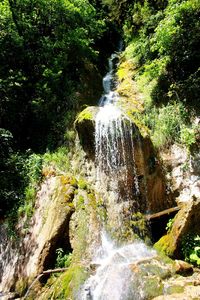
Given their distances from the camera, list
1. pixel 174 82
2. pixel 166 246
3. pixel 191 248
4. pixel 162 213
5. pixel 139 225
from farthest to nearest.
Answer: pixel 174 82
pixel 162 213
pixel 139 225
pixel 166 246
pixel 191 248

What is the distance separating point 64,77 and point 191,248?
8942 millimetres

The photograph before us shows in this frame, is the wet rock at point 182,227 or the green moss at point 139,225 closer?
the wet rock at point 182,227

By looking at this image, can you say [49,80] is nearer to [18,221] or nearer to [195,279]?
[18,221]

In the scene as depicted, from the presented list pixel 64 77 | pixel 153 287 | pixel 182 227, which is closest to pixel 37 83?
pixel 64 77

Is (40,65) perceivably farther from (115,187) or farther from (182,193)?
(182,193)

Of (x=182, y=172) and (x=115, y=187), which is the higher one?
(x=182, y=172)

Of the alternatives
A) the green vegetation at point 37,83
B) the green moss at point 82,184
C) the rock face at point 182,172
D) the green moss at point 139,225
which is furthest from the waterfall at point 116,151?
the green vegetation at point 37,83

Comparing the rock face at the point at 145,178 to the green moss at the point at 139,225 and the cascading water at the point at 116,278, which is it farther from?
the cascading water at the point at 116,278

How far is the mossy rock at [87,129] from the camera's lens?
899 centimetres

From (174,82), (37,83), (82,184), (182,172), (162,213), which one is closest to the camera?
(162,213)

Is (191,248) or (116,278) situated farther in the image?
(191,248)

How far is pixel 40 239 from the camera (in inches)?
302

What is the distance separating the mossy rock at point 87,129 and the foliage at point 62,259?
10.2ft

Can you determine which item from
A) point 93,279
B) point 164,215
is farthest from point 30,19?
point 93,279
